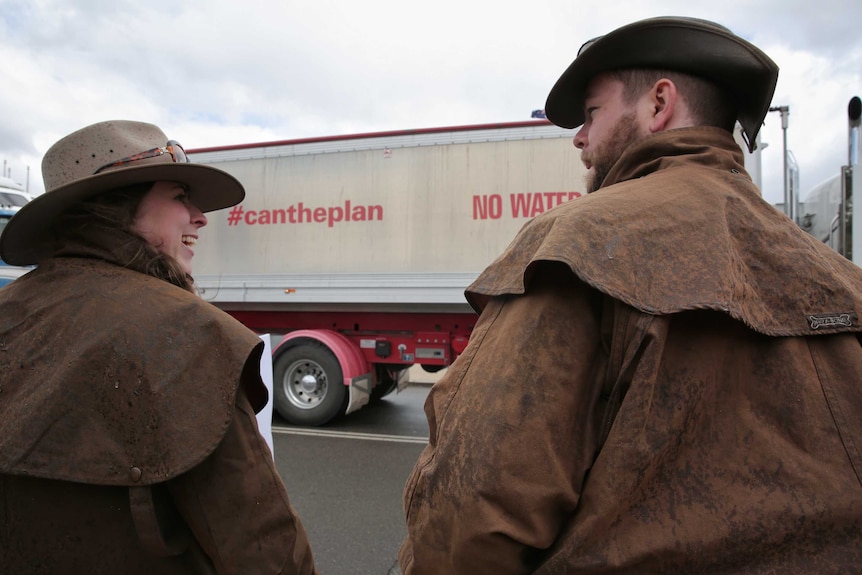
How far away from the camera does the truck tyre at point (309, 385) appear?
6.53m

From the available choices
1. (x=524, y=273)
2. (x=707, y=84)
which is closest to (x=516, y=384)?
(x=524, y=273)

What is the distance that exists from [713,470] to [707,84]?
2.68 ft

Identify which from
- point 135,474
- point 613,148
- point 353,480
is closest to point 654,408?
point 613,148

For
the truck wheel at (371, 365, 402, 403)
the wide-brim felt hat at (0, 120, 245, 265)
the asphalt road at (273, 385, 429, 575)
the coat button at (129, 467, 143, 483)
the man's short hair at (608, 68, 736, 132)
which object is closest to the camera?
the coat button at (129, 467, 143, 483)

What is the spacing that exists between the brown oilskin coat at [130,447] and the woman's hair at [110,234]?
12cm

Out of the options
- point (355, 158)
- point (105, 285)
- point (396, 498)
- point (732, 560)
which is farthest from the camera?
point (355, 158)

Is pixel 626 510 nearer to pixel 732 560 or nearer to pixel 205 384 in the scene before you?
pixel 732 560

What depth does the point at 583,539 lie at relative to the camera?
2.75 ft

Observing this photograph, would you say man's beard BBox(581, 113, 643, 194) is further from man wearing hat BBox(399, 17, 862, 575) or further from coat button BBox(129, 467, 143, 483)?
coat button BBox(129, 467, 143, 483)

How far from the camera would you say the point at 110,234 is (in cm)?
131

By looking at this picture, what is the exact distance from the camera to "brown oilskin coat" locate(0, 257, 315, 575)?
107cm

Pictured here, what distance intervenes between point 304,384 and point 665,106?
6190 millimetres

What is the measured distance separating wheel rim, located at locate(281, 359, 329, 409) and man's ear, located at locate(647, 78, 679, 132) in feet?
19.6

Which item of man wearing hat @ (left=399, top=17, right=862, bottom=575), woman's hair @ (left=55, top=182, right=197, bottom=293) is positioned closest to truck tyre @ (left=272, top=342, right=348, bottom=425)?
woman's hair @ (left=55, top=182, right=197, bottom=293)
